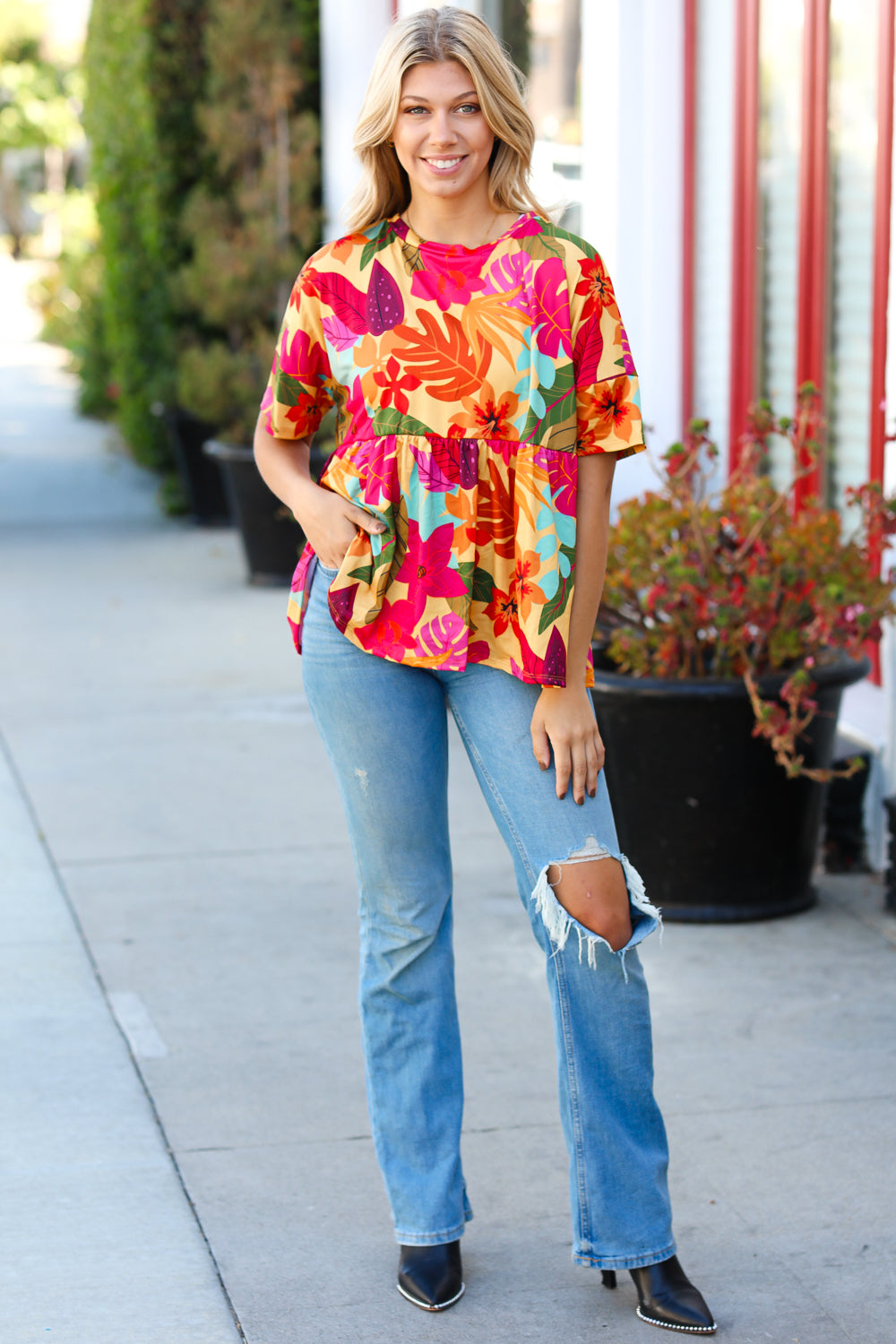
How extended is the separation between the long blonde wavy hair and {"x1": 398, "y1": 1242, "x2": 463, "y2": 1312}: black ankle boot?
162 cm

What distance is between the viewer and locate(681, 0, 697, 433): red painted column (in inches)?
260

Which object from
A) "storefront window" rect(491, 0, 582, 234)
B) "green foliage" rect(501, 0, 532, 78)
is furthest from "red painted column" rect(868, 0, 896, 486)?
"green foliage" rect(501, 0, 532, 78)

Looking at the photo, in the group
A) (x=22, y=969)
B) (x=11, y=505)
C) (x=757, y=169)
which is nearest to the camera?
(x=22, y=969)

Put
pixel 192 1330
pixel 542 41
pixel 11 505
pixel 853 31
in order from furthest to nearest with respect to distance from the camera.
Result: pixel 11 505 → pixel 542 41 → pixel 853 31 → pixel 192 1330

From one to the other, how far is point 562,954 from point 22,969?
2.13 meters

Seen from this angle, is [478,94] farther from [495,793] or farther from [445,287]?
[495,793]

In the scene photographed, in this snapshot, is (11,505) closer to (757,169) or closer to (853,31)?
(757,169)

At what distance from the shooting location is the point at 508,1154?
332 cm

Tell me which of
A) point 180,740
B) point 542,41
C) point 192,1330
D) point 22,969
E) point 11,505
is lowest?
point 11,505

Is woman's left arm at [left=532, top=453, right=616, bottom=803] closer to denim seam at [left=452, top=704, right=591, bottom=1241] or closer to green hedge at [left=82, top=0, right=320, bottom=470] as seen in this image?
denim seam at [left=452, top=704, right=591, bottom=1241]

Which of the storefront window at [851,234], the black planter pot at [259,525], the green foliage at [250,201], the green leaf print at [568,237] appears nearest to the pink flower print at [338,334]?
the green leaf print at [568,237]

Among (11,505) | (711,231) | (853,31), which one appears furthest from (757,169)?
(11,505)

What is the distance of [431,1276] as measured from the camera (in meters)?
2.78

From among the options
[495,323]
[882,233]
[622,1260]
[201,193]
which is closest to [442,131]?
[495,323]
